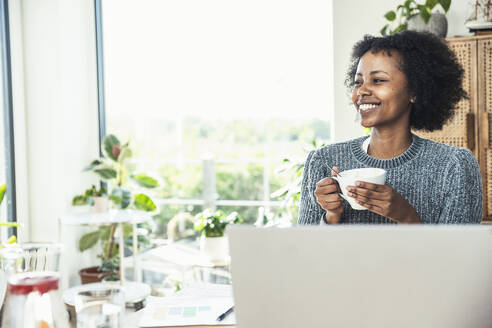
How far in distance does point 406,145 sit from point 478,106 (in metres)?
1.47

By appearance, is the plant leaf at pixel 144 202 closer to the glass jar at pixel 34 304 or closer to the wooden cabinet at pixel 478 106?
the wooden cabinet at pixel 478 106

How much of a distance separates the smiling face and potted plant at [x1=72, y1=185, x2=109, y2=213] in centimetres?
219

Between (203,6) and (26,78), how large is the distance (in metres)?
1.34

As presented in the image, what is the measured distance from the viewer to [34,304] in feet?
2.54

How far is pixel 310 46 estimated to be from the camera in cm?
364

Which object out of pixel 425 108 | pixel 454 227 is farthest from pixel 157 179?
pixel 454 227

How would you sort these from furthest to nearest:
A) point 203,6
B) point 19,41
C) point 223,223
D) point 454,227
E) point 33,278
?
point 203,6 → point 19,41 → point 223,223 → point 33,278 → point 454,227

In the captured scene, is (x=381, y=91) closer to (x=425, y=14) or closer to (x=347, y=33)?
(x=425, y=14)

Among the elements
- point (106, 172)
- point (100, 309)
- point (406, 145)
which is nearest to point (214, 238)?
point (106, 172)

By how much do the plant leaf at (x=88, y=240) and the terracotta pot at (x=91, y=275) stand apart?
0.48 ft

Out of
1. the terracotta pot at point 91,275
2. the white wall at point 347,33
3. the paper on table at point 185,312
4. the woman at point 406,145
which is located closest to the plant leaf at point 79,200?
the terracotta pot at point 91,275

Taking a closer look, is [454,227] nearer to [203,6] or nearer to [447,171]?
[447,171]

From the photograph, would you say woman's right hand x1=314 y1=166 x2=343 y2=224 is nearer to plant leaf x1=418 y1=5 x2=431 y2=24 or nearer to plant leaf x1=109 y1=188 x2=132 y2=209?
plant leaf x1=418 y1=5 x2=431 y2=24

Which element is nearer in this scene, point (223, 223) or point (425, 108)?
point (425, 108)
